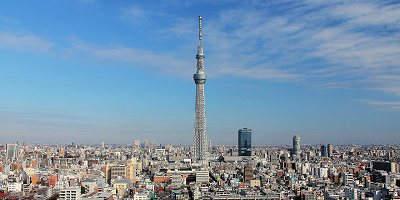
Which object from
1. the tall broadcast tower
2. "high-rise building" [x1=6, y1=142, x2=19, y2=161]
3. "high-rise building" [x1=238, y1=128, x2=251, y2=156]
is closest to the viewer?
the tall broadcast tower

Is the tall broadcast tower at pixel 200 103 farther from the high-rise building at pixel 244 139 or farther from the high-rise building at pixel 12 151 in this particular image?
the high-rise building at pixel 244 139

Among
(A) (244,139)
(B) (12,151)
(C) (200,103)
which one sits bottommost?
(B) (12,151)

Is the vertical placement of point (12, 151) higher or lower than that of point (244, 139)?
lower

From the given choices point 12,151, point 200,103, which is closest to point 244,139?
point 200,103

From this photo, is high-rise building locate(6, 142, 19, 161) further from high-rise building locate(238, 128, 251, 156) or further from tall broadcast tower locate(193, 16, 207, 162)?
high-rise building locate(238, 128, 251, 156)

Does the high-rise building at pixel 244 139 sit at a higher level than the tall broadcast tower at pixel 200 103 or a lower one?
lower

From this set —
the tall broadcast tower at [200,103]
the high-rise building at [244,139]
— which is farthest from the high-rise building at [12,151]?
the high-rise building at [244,139]

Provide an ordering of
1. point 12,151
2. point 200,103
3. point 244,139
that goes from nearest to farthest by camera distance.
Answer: point 200,103 < point 12,151 < point 244,139

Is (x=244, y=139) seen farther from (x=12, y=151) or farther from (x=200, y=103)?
(x=12, y=151)

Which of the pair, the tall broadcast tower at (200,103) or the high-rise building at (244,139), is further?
the high-rise building at (244,139)

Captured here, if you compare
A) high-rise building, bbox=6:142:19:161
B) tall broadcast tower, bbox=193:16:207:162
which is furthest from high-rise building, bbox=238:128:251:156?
high-rise building, bbox=6:142:19:161

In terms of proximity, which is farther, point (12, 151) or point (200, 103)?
point (12, 151)

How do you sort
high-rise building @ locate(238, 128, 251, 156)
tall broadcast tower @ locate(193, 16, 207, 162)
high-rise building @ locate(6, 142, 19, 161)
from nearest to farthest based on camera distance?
tall broadcast tower @ locate(193, 16, 207, 162), high-rise building @ locate(6, 142, 19, 161), high-rise building @ locate(238, 128, 251, 156)
